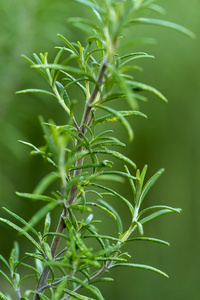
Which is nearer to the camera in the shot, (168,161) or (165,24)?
(165,24)

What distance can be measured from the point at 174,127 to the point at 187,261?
0.41m

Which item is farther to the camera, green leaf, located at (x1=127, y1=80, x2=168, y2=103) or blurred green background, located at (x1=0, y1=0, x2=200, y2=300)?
blurred green background, located at (x1=0, y1=0, x2=200, y2=300)

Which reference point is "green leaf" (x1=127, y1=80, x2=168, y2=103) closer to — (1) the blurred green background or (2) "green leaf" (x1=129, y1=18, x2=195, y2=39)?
(2) "green leaf" (x1=129, y1=18, x2=195, y2=39)

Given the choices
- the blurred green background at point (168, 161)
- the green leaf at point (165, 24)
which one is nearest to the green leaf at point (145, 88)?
the green leaf at point (165, 24)

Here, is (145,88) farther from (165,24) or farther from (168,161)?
(168,161)

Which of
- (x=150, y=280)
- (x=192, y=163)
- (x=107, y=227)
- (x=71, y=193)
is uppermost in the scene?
(x=192, y=163)

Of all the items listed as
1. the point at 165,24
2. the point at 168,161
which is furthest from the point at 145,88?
the point at 168,161

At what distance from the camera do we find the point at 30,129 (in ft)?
3.61

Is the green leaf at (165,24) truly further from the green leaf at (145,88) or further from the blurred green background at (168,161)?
the blurred green background at (168,161)

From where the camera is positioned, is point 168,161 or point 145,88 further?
point 168,161

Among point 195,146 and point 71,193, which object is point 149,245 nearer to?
point 195,146

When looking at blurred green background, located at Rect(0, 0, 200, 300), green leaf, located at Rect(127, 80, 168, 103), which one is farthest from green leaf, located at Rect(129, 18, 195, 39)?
blurred green background, located at Rect(0, 0, 200, 300)

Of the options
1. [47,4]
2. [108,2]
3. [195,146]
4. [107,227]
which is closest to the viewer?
[108,2]

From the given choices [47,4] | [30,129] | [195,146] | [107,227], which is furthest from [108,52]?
[195,146]
